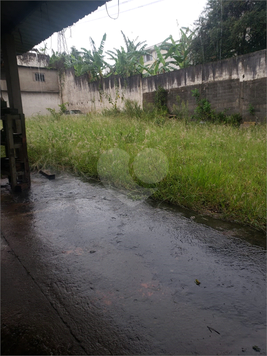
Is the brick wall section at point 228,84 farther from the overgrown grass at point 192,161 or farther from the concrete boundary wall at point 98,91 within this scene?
the overgrown grass at point 192,161

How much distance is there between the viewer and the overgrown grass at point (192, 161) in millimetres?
3162

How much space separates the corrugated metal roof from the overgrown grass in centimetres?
216

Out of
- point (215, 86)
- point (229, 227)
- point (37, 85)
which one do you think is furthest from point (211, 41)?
point (229, 227)

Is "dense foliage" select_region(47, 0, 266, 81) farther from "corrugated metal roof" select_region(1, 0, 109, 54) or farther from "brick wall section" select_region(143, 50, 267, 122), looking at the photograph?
"corrugated metal roof" select_region(1, 0, 109, 54)

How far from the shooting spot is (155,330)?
1.47m

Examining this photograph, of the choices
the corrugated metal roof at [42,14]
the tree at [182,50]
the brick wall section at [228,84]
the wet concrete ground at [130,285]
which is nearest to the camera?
the wet concrete ground at [130,285]

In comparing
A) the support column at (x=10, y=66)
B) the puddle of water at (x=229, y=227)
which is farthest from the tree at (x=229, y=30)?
the puddle of water at (x=229, y=227)

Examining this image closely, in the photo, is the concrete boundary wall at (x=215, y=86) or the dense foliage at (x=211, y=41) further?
the dense foliage at (x=211, y=41)

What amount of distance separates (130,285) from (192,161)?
275cm

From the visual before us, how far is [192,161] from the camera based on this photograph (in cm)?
421

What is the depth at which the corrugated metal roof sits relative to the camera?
332 cm

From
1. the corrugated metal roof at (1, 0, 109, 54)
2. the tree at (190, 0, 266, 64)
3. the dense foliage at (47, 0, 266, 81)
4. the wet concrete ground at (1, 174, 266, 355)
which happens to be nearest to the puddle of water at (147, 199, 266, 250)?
the wet concrete ground at (1, 174, 266, 355)

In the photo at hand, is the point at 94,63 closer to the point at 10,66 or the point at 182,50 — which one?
the point at 182,50

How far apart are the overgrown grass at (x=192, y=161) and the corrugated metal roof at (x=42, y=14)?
7.07 ft
